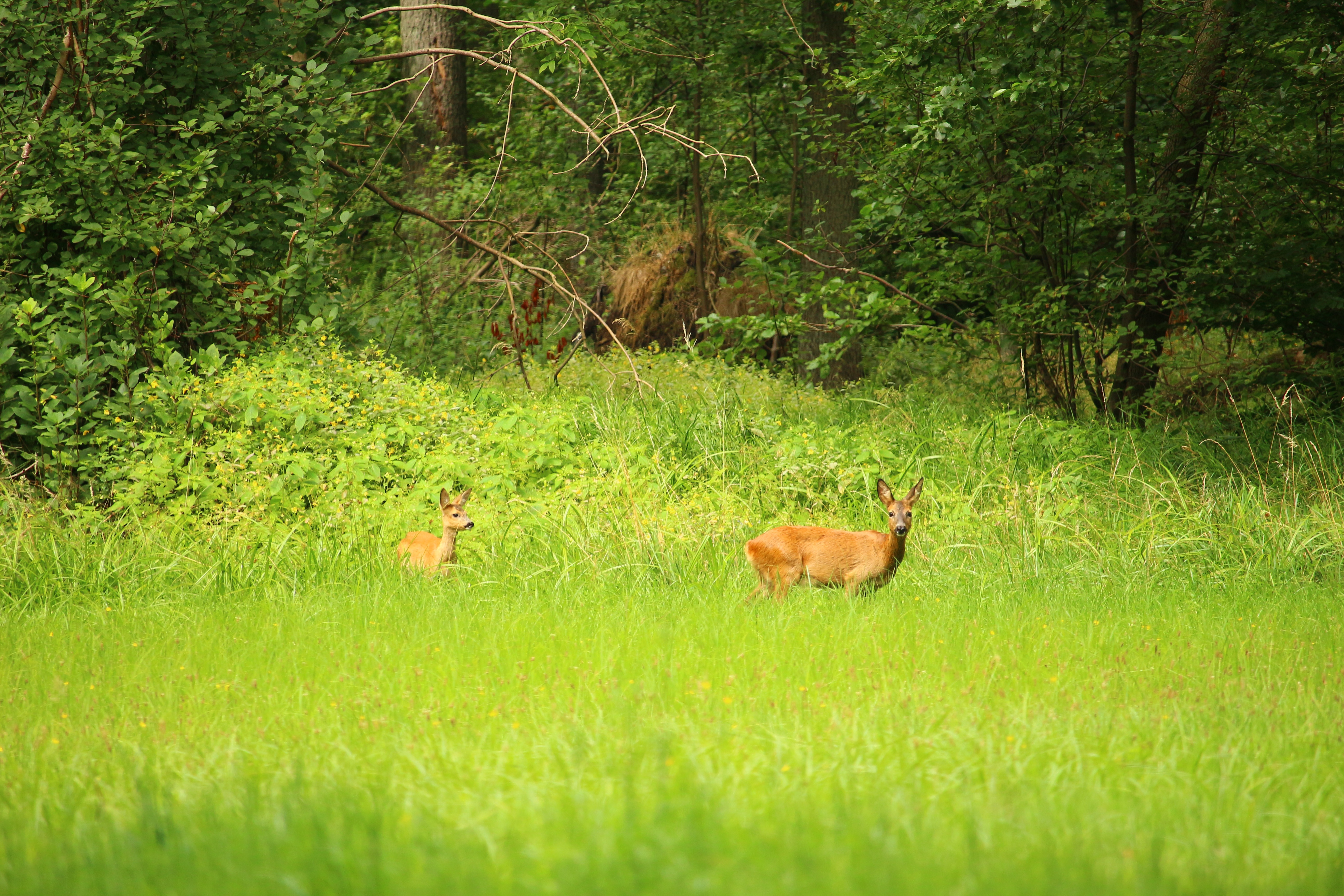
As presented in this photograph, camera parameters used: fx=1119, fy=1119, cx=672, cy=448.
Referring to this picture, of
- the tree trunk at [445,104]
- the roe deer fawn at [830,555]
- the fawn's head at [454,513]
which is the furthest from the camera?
the tree trunk at [445,104]

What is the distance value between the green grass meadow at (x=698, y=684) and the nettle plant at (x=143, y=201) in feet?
4.12

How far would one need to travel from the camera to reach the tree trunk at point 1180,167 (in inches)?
390

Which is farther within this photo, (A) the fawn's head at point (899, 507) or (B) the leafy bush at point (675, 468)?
(B) the leafy bush at point (675, 468)

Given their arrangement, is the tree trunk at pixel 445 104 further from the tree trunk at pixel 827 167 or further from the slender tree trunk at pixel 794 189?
the tree trunk at pixel 827 167

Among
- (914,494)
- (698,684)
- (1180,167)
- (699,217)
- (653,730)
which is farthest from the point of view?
(699,217)

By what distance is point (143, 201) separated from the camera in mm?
8906

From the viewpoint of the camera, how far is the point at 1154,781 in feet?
12.2

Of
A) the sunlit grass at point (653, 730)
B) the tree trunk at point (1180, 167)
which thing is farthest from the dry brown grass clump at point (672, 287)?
the sunlit grass at point (653, 730)

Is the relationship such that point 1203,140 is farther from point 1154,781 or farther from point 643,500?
point 1154,781

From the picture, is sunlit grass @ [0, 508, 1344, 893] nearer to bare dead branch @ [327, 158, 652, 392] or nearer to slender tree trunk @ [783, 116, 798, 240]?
bare dead branch @ [327, 158, 652, 392]

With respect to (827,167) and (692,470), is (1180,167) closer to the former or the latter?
(827,167)

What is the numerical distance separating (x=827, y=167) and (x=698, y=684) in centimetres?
1019

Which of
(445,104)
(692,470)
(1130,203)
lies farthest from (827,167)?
(445,104)

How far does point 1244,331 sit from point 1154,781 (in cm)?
987
